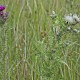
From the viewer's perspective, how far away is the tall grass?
157cm

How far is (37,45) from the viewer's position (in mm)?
1599

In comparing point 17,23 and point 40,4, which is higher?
point 40,4

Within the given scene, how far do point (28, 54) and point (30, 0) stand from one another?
771 mm

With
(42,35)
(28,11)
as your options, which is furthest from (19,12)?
(42,35)

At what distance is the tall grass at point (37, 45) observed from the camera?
1.57 metres

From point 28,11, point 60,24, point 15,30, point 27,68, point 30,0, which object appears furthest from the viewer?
point 30,0

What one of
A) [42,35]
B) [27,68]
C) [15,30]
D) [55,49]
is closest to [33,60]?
[27,68]

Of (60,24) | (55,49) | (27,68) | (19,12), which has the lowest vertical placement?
(27,68)

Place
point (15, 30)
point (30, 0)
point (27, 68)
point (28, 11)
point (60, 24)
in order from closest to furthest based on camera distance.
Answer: point (60, 24) → point (27, 68) → point (15, 30) → point (28, 11) → point (30, 0)

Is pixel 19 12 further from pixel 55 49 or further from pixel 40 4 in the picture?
pixel 55 49

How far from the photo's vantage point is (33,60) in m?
2.05

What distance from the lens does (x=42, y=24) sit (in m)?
2.44

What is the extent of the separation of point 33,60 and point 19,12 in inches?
24.8

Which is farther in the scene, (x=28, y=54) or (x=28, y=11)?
(x=28, y=11)
